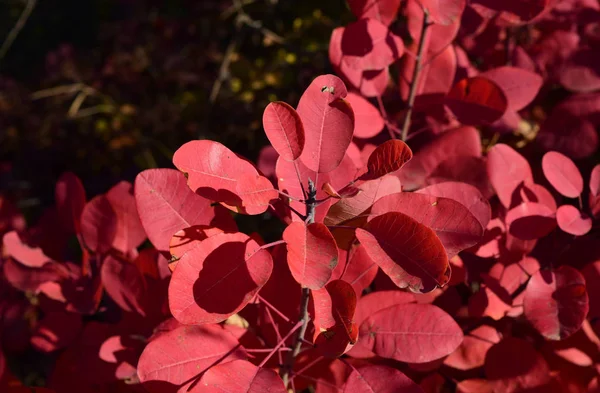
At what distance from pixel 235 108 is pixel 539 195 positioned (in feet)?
3.68

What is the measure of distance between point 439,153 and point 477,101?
0.11 meters

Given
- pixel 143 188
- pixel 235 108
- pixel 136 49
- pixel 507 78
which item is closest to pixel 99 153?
pixel 136 49

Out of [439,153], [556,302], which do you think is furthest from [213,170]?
[556,302]

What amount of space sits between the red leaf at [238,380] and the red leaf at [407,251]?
210 mm

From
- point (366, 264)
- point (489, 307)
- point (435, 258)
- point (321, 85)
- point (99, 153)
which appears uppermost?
point (321, 85)

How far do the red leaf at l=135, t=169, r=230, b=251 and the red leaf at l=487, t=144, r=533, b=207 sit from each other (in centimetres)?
46

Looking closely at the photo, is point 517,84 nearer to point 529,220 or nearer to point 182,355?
point 529,220

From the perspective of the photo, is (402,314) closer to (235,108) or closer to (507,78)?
(507,78)

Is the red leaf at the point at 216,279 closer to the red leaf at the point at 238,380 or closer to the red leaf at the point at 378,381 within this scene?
the red leaf at the point at 238,380

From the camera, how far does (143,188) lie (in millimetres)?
744

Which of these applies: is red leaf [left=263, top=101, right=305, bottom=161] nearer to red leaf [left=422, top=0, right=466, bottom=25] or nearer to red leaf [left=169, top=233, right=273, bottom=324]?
red leaf [left=169, top=233, right=273, bottom=324]

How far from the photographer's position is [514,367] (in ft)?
2.79

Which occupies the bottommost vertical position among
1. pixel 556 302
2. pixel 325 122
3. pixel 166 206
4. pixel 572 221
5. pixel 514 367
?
pixel 514 367

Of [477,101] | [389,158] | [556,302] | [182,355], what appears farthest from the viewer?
[477,101]
